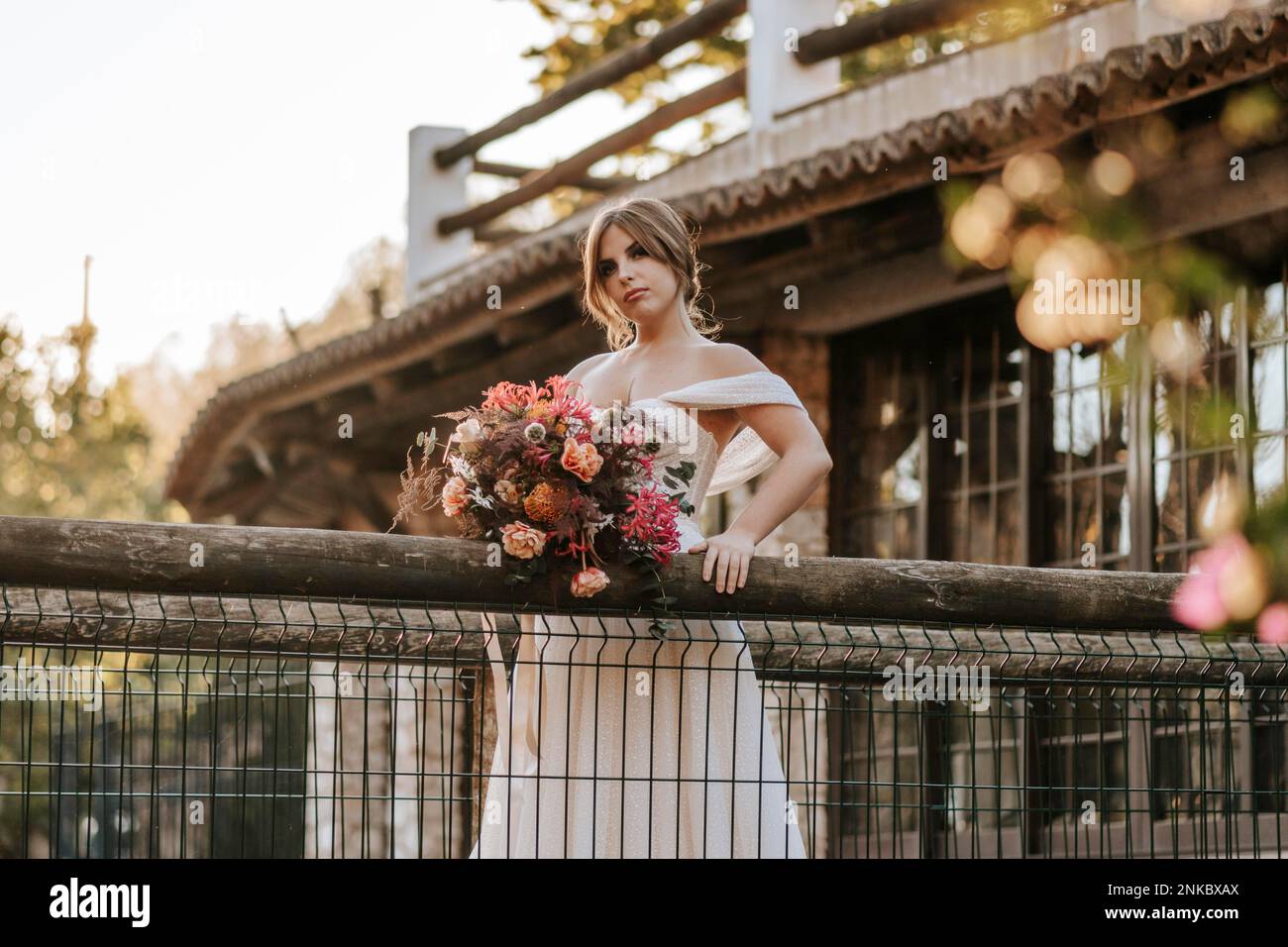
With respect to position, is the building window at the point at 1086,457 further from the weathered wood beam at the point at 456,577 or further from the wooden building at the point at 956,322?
the weathered wood beam at the point at 456,577

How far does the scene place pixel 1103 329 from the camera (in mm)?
8117

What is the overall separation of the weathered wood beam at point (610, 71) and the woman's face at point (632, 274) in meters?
6.25

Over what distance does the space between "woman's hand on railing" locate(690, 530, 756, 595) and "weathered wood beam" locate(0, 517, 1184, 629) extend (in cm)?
3

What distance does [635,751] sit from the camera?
4.59 metres

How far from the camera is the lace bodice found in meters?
4.71

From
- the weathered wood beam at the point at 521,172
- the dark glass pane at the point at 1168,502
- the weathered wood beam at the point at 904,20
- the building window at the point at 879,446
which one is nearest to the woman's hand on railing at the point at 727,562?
the dark glass pane at the point at 1168,502

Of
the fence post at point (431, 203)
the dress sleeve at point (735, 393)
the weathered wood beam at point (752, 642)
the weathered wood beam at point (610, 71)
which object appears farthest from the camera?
the fence post at point (431, 203)

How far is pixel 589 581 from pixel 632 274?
1.01 meters

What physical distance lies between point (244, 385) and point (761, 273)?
→ 4217mm

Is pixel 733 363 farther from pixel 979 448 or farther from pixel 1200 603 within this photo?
pixel 979 448

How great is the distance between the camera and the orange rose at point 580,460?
4145 mm

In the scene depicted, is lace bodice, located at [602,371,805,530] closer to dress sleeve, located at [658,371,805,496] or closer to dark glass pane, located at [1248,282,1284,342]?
dress sleeve, located at [658,371,805,496]

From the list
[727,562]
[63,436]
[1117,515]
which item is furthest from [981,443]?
[63,436]

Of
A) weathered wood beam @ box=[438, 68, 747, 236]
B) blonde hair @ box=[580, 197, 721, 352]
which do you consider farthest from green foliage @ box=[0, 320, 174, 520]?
blonde hair @ box=[580, 197, 721, 352]
